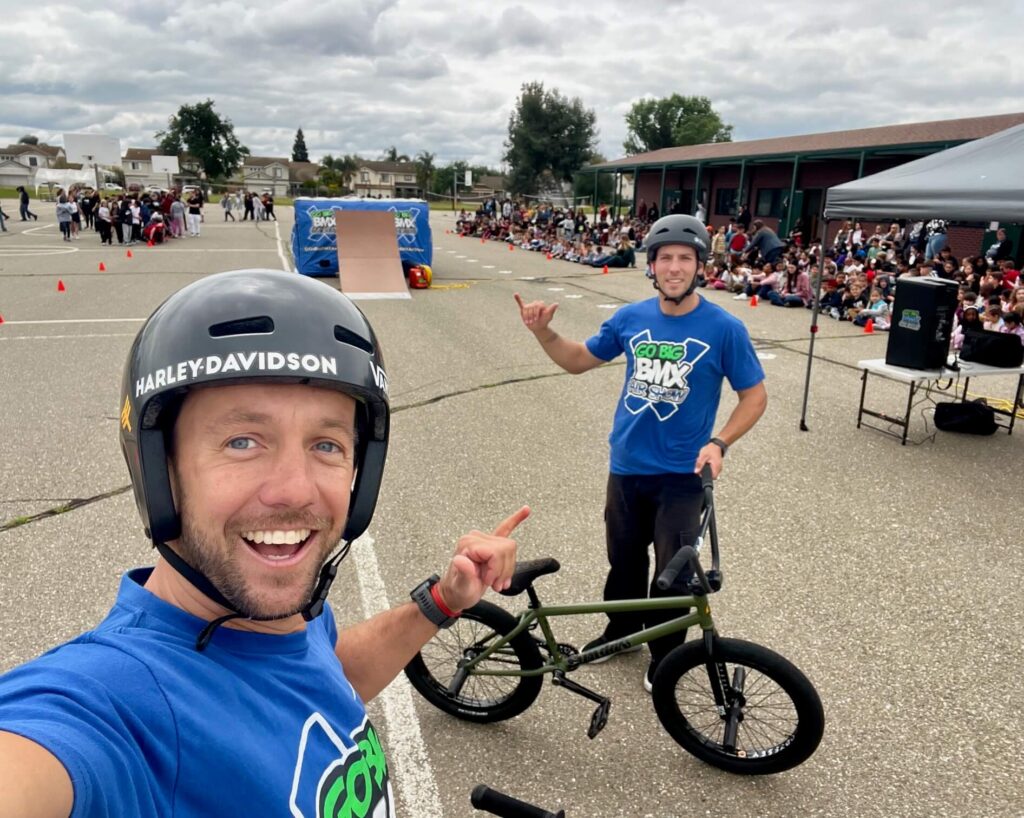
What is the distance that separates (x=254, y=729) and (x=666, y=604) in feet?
6.33

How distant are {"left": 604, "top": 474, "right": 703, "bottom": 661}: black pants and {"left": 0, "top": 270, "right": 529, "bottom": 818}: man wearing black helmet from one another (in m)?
2.07

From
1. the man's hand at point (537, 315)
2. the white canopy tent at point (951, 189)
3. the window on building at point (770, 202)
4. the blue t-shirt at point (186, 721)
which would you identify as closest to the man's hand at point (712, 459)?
the man's hand at point (537, 315)

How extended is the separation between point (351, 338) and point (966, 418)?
24.5 feet

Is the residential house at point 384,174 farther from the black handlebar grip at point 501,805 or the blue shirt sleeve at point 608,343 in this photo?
the black handlebar grip at point 501,805

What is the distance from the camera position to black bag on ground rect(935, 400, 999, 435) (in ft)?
22.8

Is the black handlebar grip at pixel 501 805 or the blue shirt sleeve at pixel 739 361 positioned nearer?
the black handlebar grip at pixel 501 805

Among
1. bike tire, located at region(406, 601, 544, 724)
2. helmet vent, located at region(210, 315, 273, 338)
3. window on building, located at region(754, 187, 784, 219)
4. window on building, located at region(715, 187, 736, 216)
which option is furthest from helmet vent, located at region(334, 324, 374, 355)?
window on building, located at region(715, 187, 736, 216)

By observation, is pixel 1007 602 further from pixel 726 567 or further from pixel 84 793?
pixel 84 793

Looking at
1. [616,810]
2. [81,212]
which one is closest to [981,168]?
[616,810]

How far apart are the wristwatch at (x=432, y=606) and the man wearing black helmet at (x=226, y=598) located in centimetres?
36

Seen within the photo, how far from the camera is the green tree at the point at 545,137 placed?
61.4m

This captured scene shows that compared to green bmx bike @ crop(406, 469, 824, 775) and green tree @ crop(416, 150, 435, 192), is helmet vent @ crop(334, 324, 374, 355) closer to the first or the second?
green bmx bike @ crop(406, 469, 824, 775)

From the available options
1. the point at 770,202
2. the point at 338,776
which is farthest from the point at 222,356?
the point at 770,202

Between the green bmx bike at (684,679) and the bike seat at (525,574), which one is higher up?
the bike seat at (525,574)
